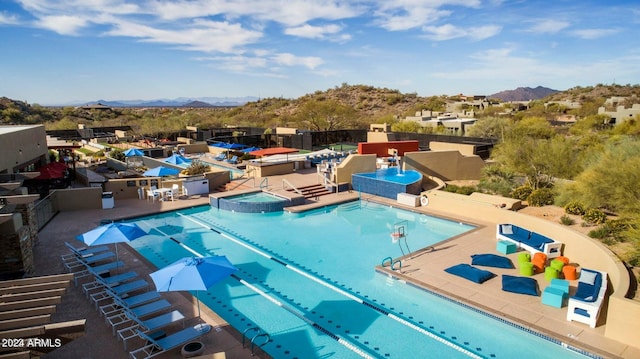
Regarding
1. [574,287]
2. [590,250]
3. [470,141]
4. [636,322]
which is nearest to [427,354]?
[636,322]

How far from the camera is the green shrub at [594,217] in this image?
13.1m

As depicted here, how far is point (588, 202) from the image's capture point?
1322 cm

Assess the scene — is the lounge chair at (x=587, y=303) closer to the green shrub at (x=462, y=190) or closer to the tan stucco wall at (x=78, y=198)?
the green shrub at (x=462, y=190)

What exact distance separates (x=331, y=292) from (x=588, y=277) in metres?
6.25

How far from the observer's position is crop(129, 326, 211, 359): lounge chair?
719 centimetres

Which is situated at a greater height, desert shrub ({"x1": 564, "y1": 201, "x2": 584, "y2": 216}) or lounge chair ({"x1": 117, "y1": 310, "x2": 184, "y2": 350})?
desert shrub ({"x1": 564, "y1": 201, "x2": 584, "y2": 216})

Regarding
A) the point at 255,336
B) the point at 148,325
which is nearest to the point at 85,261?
the point at 148,325

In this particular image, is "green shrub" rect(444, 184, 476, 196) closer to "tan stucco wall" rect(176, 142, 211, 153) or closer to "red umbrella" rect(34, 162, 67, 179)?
"red umbrella" rect(34, 162, 67, 179)

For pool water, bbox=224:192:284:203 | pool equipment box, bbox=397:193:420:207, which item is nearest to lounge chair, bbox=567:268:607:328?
pool equipment box, bbox=397:193:420:207

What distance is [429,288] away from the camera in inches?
398

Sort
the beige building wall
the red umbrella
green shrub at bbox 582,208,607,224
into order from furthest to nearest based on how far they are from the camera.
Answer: the red umbrella < the beige building wall < green shrub at bbox 582,208,607,224

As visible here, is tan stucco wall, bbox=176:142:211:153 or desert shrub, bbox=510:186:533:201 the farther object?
tan stucco wall, bbox=176:142:211:153

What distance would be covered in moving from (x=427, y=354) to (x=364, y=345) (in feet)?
4.08

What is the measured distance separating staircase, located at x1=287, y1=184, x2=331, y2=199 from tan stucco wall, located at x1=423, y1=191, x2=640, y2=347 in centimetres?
540
